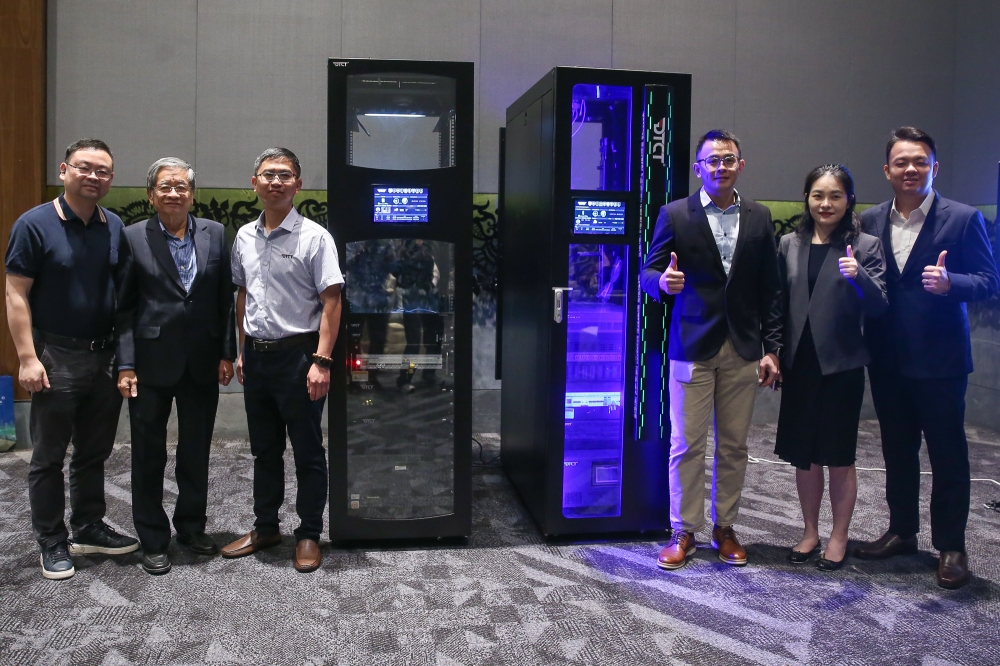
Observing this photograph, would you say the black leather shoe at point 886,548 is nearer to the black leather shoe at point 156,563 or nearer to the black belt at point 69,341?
the black leather shoe at point 156,563

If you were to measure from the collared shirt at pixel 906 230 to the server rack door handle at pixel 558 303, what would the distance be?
56.5 inches

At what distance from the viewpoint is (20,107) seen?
17.4 ft

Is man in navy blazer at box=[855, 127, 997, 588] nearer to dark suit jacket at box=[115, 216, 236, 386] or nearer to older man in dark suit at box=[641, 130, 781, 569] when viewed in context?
older man in dark suit at box=[641, 130, 781, 569]

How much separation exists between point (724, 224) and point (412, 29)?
10.9 feet

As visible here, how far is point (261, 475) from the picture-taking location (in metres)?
3.49

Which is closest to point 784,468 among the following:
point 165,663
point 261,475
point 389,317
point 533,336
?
point 533,336

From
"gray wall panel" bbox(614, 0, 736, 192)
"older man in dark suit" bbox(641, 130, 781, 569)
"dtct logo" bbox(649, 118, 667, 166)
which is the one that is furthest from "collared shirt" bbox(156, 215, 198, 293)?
"gray wall panel" bbox(614, 0, 736, 192)

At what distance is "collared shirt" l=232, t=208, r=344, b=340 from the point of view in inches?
129

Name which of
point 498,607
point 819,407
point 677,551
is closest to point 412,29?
point 819,407

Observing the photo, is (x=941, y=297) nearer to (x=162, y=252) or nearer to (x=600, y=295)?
(x=600, y=295)

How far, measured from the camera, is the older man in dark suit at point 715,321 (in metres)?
3.31

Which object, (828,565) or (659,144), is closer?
(828,565)

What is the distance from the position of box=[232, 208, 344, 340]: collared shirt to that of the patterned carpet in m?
1.05

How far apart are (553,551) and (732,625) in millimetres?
965
